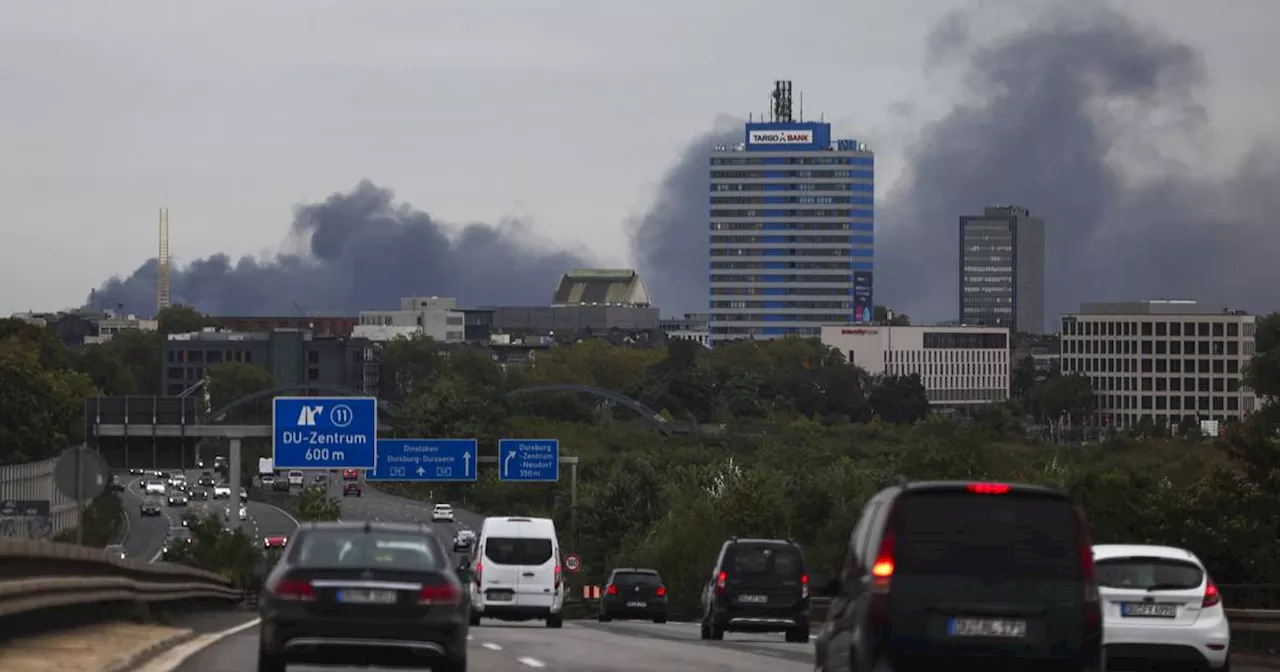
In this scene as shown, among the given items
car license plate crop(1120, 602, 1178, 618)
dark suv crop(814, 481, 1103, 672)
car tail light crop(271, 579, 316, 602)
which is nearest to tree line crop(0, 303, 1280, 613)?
car license plate crop(1120, 602, 1178, 618)

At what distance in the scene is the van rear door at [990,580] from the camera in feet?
58.0

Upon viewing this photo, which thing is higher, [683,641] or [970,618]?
[970,618]

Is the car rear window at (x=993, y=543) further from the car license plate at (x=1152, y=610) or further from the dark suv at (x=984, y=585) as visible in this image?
the car license plate at (x=1152, y=610)

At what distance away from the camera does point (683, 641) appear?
3516 cm

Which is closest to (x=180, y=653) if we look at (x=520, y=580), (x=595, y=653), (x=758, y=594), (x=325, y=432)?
(x=595, y=653)

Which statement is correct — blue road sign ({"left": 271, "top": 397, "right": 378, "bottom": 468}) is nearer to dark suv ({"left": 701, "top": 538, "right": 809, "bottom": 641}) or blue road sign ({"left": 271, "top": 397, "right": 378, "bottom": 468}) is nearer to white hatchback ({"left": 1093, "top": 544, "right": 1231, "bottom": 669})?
dark suv ({"left": 701, "top": 538, "right": 809, "bottom": 641})

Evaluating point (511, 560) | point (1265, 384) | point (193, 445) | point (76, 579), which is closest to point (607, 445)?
point (1265, 384)

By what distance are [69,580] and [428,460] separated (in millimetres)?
61702

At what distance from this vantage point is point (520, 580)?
141 feet

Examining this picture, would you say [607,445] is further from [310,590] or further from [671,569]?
[310,590]

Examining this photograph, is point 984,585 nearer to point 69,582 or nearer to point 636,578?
point 69,582

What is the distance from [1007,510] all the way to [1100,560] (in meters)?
8.57

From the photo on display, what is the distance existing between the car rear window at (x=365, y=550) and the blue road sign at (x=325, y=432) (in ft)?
182

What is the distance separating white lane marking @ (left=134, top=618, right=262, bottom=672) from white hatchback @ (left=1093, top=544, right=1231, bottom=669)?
907cm
